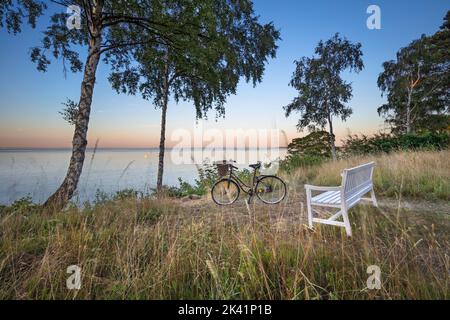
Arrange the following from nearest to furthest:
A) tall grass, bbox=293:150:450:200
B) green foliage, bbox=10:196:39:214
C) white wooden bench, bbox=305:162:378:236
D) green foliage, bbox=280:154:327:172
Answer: white wooden bench, bbox=305:162:378:236 → green foliage, bbox=10:196:39:214 → tall grass, bbox=293:150:450:200 → green foliage, bbox=280:154:327:172

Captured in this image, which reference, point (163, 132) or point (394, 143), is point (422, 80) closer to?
point (394, 143)

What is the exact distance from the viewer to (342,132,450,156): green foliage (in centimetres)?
1186

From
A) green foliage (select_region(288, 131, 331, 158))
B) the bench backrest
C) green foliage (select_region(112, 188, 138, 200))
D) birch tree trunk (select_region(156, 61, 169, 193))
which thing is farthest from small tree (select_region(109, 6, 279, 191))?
green foliage (select_region(288, 131, 331, 158))

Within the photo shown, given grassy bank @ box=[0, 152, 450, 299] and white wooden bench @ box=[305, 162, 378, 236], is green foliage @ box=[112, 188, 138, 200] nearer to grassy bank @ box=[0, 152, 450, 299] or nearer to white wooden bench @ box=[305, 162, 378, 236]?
grassy bank @ box=[0, 152, 450, 299]

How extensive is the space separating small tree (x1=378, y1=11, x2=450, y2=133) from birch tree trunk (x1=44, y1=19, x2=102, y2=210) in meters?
25.0

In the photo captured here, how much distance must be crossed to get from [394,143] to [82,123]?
634 inches

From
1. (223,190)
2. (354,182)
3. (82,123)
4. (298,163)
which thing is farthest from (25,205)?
(298,163)

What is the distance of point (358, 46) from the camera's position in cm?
1522

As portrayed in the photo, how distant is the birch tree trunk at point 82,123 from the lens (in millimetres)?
4965

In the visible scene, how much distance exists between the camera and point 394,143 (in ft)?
41.6

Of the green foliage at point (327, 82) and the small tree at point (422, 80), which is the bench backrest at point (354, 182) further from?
the small tree at point (422, 80)

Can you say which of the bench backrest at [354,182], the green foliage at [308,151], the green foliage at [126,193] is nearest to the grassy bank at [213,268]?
the bench backrest at [354,182]

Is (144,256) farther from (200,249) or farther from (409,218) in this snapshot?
(409,218)
